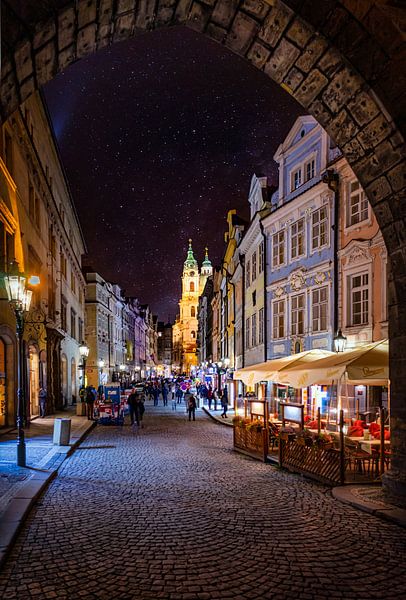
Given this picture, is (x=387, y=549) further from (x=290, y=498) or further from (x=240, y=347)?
(x=240, y=347)

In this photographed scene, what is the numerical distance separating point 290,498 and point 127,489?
3286 mm

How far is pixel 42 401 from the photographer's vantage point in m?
26.7

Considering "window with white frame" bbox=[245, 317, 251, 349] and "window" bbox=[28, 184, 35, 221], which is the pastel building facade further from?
"window" bbox=[28, 184, 35, 221]

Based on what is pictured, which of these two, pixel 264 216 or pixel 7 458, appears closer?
pixel 7 458

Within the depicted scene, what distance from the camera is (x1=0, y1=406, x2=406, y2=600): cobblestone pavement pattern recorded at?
5707 mm

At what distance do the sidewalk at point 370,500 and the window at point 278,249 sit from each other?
1622 cm

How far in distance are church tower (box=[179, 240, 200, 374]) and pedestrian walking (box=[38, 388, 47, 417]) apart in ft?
412

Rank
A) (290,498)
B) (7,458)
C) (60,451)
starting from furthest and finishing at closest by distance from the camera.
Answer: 1. (60,451)
2. (7,458)
3. (290,498)

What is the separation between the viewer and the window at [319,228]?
2175 centimetres

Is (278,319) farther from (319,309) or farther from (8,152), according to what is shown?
(8,152)

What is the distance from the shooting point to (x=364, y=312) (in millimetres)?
19125

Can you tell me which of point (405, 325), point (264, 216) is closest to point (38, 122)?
point (264, 216)

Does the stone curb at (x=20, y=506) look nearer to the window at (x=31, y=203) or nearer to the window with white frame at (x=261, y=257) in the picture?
the window at (x=31, y=203)

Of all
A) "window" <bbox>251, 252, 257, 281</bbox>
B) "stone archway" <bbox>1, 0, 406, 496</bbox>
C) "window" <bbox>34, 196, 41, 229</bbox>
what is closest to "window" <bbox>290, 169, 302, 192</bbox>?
"window" <bbox>251, 252, 257, 281</bbox>
